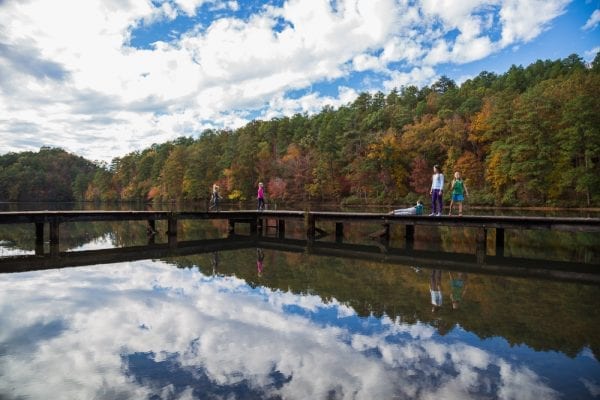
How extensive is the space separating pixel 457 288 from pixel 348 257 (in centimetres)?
511

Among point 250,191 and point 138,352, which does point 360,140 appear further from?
point 138,352

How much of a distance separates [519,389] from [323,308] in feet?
12.6

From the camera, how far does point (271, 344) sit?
237 inches

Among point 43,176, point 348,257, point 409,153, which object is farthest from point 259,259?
point 43,176

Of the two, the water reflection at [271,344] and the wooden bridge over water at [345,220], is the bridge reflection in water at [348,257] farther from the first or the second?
the water reflection at [271,344]

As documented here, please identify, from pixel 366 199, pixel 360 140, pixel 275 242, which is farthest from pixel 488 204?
pixel 275 242

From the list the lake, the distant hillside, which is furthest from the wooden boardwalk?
the distant hillside

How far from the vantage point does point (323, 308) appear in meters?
7.91

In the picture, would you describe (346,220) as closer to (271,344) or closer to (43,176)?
(271,344)

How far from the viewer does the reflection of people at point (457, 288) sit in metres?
8.34

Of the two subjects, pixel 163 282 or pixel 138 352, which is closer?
pixel 138 352

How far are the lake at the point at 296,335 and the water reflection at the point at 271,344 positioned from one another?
24mm

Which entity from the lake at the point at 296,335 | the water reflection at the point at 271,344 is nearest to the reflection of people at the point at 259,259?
the lake at the point at 296,335

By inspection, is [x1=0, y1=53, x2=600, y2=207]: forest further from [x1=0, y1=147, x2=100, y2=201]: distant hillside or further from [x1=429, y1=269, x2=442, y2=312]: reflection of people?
[x1=429, y1=269, x2=442, y2=312]: reflection of people
